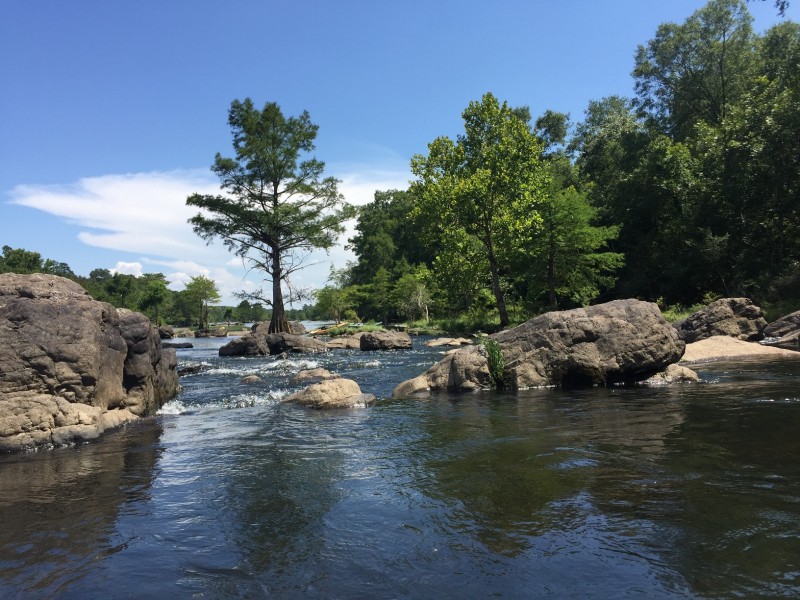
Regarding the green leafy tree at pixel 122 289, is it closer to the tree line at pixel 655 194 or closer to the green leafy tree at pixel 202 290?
the green leafy tree at pixel 202 290

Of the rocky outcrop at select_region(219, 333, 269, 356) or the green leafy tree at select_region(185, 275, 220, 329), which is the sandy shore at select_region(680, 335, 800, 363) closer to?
the rocky outcrop at select_region(219, 333, 269, 356)

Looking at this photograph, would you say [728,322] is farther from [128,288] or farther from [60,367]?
[128,288]

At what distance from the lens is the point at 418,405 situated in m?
12.0

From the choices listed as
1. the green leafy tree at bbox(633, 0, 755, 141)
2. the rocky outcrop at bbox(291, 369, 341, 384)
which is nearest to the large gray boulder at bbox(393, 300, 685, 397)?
the rocky outcrop at bbox(291, 369, 341, 384)

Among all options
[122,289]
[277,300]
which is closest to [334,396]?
[277,300]

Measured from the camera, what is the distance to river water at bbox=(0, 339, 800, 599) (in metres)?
3.85

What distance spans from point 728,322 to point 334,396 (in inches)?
750

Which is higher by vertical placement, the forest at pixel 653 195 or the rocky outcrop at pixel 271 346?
the forest at pixel 653 195

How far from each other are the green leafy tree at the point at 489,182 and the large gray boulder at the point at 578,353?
1838 cm

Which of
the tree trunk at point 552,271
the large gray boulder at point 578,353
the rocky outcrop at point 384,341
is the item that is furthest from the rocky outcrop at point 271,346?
the large gray boulder at point 578,353

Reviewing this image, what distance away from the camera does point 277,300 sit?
129ft

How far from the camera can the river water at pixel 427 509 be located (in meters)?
3.85

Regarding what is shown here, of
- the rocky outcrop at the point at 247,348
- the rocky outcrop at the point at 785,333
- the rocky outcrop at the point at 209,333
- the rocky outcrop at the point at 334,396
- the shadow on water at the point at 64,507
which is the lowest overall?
the shadow on water at the point at 64,507

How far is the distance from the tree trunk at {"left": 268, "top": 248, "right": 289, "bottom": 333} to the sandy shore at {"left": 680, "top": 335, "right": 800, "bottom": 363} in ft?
94.1
